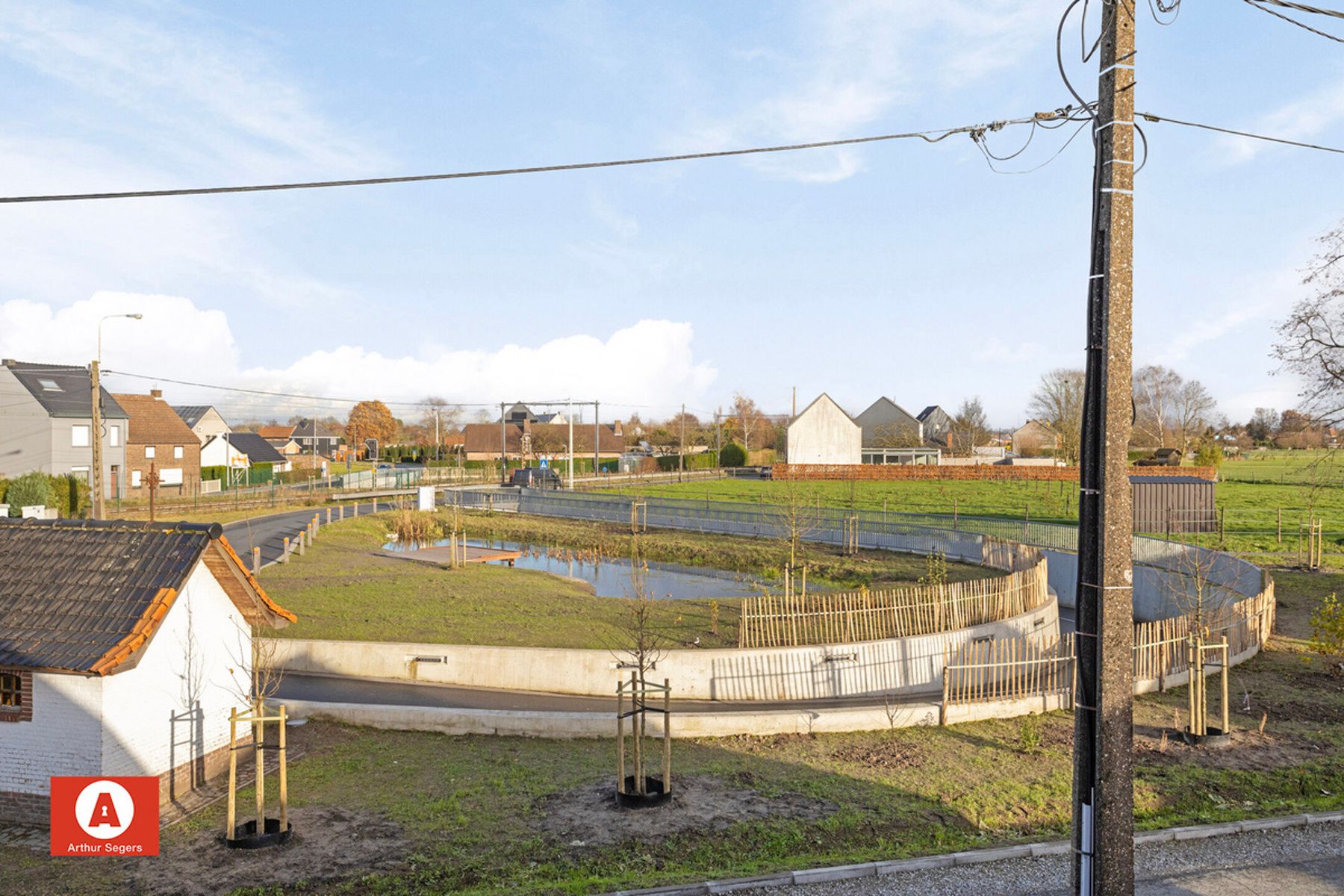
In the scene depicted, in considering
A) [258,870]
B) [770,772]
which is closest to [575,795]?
[770,772]

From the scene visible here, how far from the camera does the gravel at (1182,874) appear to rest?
845cm

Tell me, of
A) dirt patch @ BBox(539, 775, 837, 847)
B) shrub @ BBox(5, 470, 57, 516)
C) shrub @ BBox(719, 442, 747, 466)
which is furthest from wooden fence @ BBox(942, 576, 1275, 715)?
shrub @ BBox(719, 442, 747, 466)

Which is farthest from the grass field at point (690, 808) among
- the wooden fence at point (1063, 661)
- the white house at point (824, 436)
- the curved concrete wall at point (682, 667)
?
the white house at point (824, 436)

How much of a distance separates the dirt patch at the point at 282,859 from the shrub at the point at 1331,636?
54.2 feet

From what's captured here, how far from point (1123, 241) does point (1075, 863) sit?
489 centimetres

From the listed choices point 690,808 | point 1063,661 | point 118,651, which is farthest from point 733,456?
point 118,651

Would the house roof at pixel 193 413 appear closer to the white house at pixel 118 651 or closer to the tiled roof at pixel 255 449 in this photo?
the tiled roof at pixel 255 449

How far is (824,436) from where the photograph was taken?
86188 mm

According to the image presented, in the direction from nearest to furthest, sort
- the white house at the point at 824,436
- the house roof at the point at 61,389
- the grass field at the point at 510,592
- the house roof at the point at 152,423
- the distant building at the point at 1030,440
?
the grass field at the point at 510,592
the house roof at the point at 61,389
the house roof at the point at 152,423
the white house at the point at 824,436
the distant building at the point at 1030,440

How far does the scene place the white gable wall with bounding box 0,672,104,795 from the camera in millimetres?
9672

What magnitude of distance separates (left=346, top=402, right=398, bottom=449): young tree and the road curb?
5385 inches

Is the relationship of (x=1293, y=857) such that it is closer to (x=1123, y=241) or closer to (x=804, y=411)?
(x=1123, y=241)

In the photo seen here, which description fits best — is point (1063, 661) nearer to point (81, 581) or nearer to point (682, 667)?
point (682, 667)

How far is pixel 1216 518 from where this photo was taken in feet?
123
